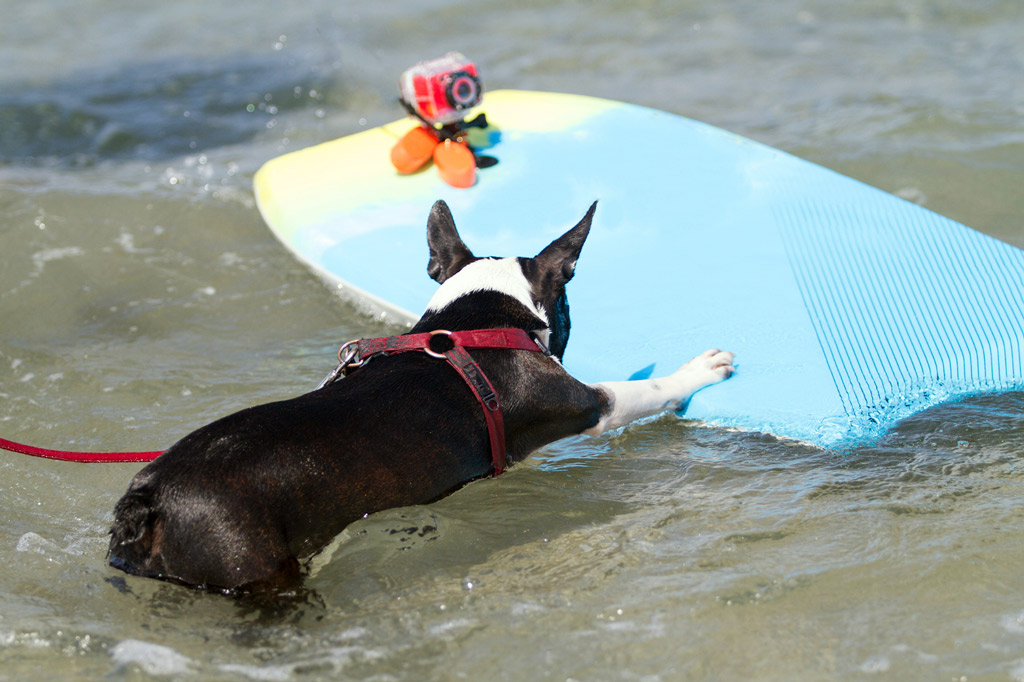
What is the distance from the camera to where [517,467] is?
3678 millimetres

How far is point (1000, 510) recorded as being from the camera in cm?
305

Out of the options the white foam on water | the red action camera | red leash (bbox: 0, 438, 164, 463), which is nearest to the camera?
the white foam on water

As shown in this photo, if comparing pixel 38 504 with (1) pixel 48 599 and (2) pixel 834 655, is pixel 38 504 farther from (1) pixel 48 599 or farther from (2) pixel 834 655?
(2) pixel 834 655

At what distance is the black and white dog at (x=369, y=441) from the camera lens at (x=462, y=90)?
1.94 m

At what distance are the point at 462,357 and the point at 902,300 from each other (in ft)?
7.65

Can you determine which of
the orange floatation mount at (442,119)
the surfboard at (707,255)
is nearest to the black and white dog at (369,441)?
the surfboard at (707,255)

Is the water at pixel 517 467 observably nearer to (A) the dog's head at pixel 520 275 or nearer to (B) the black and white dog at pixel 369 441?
(B) the black and white dog at pixel 369 441

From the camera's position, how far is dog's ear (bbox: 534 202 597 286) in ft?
12.4

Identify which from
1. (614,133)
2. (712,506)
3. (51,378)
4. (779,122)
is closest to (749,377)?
(712,506)

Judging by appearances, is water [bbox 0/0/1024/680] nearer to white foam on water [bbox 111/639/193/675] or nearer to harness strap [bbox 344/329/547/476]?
white foam on water [bbox 111/639/193/675]

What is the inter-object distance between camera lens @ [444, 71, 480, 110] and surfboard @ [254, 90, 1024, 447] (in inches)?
14.1

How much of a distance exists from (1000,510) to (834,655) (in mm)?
1039

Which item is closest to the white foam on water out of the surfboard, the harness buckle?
the harness buckle

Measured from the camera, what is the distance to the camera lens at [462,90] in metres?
5.46
